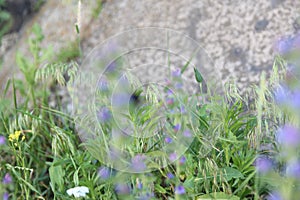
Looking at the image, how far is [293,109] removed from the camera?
196cm

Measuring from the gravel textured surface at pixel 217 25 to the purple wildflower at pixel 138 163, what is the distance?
69 cm

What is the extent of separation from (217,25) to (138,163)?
112cm

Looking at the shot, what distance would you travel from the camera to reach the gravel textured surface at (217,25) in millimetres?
2883

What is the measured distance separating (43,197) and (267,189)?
970mm

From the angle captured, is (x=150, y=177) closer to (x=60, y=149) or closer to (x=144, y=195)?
(x=144, y=195)

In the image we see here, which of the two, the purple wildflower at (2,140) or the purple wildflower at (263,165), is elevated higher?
the purple wildflower at (2,140)

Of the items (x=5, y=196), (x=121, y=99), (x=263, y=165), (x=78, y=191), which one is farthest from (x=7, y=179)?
(x=263, y=165)

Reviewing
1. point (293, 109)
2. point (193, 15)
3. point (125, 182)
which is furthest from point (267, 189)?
point (193, 15)

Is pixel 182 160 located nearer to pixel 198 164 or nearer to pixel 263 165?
pixel 198 164

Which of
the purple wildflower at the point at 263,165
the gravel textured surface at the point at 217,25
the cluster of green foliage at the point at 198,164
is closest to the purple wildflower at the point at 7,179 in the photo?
the cluster of green foliage at the point at 198,164

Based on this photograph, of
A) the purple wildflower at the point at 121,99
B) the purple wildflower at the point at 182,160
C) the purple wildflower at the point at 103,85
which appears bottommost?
the purple wildflower at the point at 182,160

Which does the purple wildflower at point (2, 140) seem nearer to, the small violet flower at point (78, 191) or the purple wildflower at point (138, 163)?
the small violet flower at point (78, 191)

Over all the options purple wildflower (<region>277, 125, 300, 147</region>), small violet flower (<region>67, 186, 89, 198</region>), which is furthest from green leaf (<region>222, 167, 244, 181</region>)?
small violet flower (<region>67, 186, 89, 198</region>)

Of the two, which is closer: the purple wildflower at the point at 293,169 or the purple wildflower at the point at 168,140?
the purple wildflower at the point at 293,169
